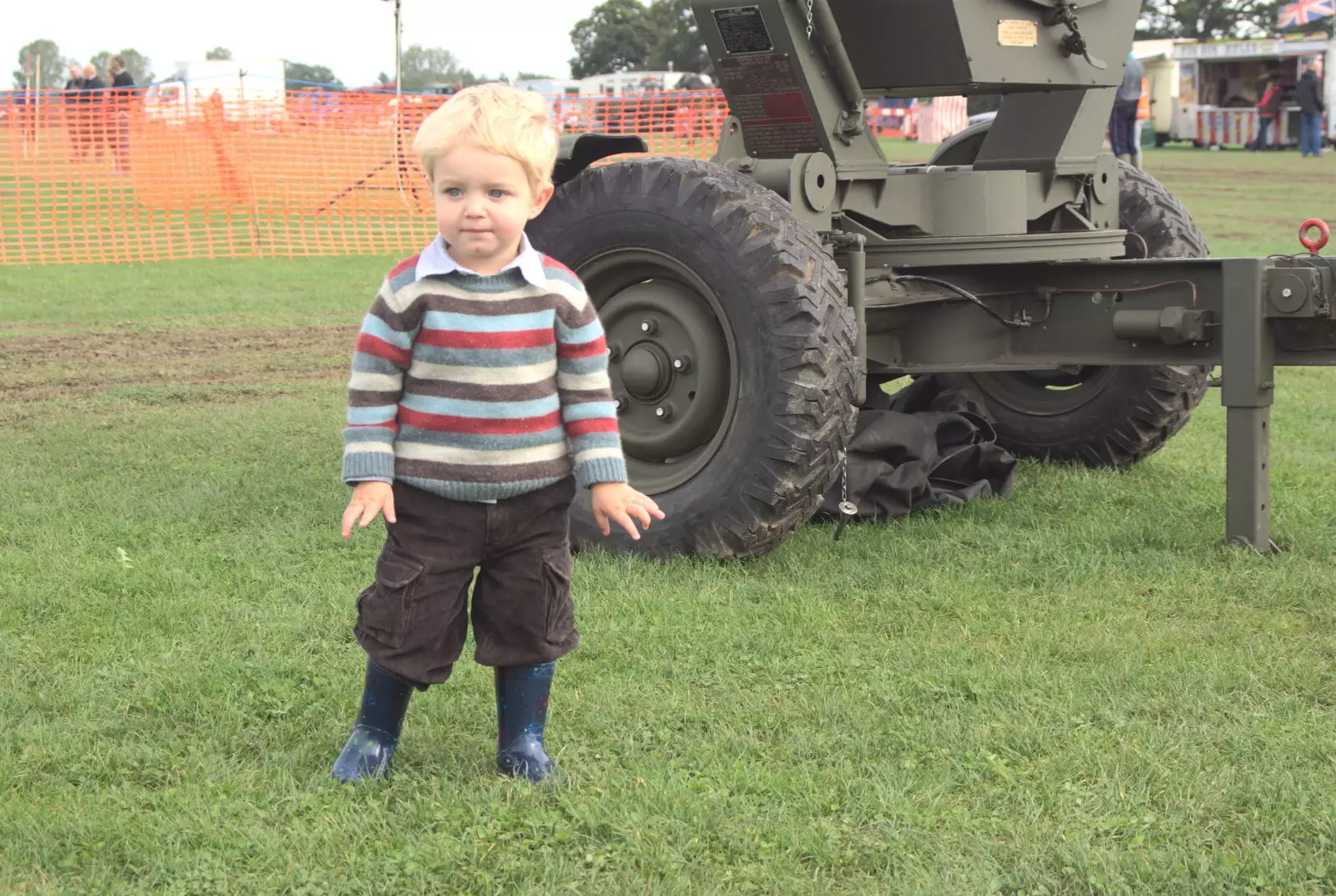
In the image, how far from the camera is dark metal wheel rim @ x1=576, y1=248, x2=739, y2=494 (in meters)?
5.07

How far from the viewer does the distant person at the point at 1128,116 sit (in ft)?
52.0

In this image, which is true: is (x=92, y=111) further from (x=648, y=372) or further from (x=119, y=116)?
(x=648, y=372)

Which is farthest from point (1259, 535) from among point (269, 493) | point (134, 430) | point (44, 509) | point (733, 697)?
point (134, 430)

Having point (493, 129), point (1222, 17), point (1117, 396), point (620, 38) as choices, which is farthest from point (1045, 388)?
point (620, 38)

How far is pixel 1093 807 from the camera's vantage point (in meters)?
3.08

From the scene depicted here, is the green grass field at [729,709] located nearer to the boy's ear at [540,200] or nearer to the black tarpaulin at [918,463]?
the black tarpaulin at [918,463]

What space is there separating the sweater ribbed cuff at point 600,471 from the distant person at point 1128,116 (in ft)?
43.3

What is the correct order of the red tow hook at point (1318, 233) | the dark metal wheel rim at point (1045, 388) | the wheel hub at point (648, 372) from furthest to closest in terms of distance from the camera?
the dark metal wheel rim at point (1045, 388)
the wheel hub at point (648, 372)
the red tow hook at point (1318, 233)

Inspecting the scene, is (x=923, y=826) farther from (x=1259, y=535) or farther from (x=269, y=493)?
(x=269, y=493)

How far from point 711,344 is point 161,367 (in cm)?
511

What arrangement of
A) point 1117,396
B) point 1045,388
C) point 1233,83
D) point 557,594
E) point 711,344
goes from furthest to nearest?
point 1233,83, point 1045,388, point 1117,396, point 711,344, point 557,594

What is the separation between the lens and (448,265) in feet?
10.0

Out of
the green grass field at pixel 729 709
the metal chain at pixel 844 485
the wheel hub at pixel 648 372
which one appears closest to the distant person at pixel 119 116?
the green grass field at pixel 729 709

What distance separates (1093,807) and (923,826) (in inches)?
13.5
